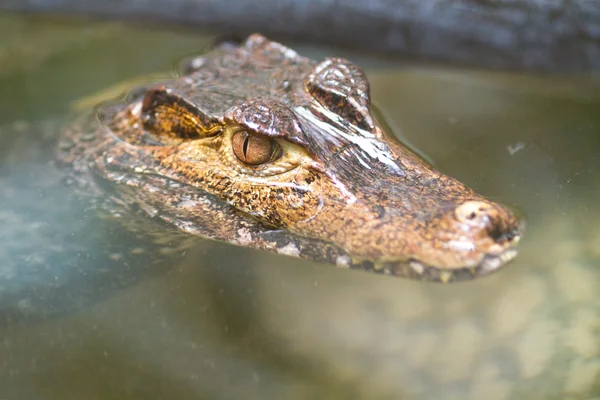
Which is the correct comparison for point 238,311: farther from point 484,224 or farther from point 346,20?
point 346,20

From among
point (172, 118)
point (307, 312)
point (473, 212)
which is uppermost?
point (473, 212)

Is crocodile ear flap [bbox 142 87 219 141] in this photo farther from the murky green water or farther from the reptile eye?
the murky green water

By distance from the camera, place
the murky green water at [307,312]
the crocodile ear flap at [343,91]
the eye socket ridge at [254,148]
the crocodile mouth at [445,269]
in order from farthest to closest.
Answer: the crocodile ear flap at [343,91], the eye socket ridge at [254,148], the murky green water at [307,312], the crocodile mouth at [445,269]

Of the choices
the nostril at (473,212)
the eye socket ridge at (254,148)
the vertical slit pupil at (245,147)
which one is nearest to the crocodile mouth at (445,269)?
the nostril at (473,212)

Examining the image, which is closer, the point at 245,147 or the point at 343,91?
the point at 245,147

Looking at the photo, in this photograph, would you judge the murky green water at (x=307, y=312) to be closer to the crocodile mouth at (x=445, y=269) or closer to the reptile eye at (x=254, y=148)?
the crocodile mouth at (x=445, y=269)

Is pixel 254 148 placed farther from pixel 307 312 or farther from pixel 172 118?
pixel 307 312

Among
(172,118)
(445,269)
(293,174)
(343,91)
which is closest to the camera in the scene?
(445,269)

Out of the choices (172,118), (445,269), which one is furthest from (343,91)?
(445,269)
